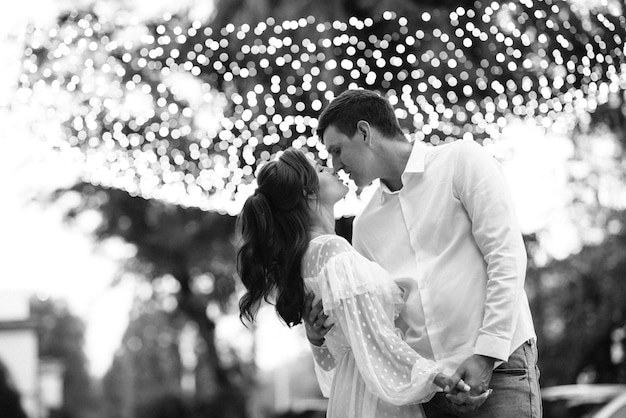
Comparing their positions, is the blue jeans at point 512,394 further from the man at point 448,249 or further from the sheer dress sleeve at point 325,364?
the sheer dress sleeve at point 325,364

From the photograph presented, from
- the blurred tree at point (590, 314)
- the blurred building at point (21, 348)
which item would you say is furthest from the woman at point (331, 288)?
the blurred building at point (21, 348)

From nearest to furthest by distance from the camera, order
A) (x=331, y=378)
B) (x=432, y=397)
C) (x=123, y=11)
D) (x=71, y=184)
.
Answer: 1. (x=432, y=397)
2. (x=331, y=378)
3. (x=123, y=11)
4. (x=71, y=184)

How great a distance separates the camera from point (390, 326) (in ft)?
7.07

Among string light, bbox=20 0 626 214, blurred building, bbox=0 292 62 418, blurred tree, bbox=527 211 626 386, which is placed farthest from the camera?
blurred building, bbox=0 292 62 418

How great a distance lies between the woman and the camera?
2105 millimetres

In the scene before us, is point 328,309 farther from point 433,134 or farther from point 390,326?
point 433,134

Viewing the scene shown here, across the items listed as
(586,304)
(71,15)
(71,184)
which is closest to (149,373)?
(586,304)

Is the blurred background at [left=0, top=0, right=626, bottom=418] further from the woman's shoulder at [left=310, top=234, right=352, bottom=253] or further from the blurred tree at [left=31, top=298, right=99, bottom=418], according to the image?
the blurred tree at [left=31, top=298, right=99, bottom=418]

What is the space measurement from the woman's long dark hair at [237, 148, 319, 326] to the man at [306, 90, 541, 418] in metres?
0.09

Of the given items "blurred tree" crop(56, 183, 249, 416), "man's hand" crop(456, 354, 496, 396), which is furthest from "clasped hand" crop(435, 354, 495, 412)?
"blurred tree" crop(56, 183, 249, 416)

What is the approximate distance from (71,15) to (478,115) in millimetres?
1180

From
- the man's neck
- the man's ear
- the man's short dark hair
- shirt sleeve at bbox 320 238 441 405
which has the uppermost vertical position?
the man's short dark hair

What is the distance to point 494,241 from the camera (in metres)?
2.02

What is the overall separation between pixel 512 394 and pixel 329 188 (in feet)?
2.25
